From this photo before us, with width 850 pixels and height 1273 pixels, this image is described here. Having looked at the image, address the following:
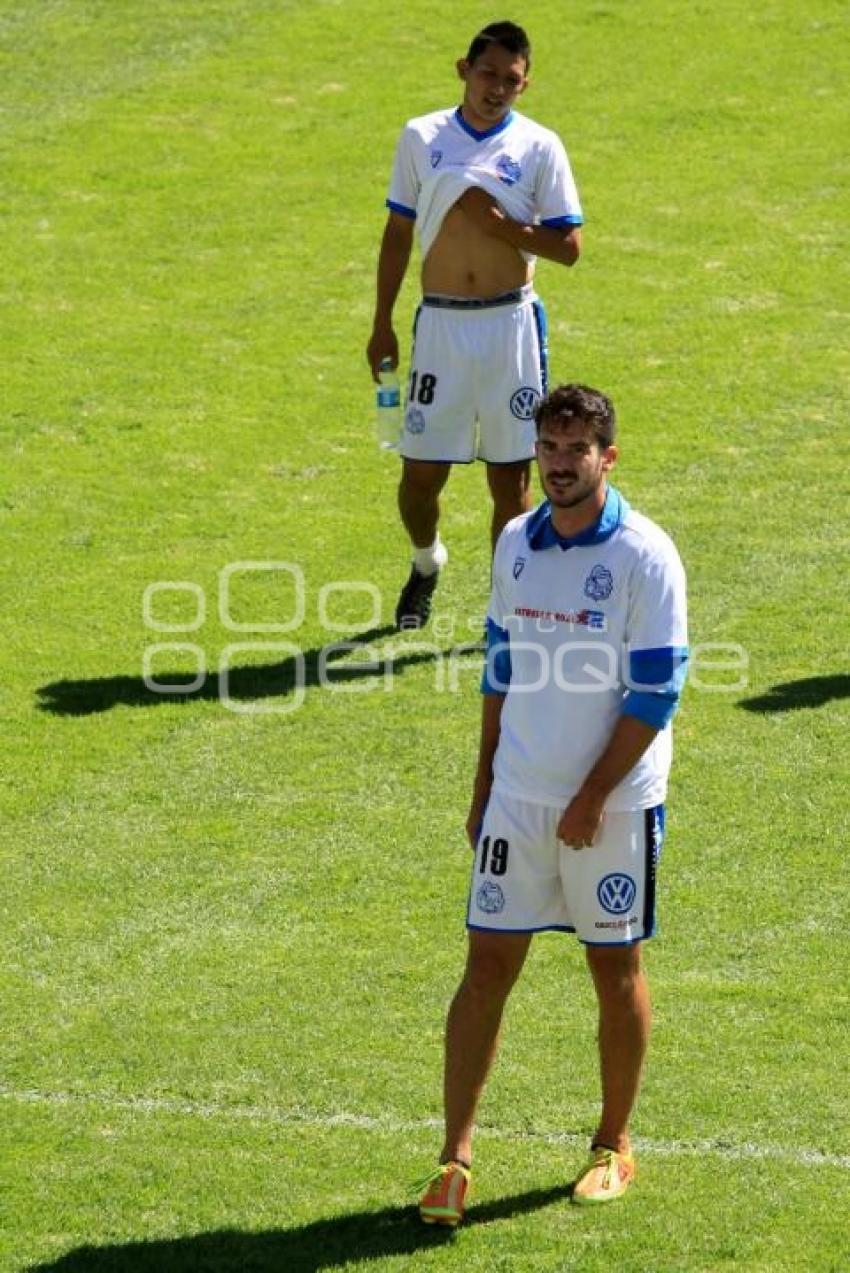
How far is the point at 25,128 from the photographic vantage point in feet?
58.9

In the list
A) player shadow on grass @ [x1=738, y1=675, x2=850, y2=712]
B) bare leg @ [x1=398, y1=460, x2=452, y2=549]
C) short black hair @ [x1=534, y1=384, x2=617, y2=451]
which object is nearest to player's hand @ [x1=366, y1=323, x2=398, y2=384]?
bare leg @ [x1=398, y1=460, x2=452, y2=549]

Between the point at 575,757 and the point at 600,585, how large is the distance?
463 mm

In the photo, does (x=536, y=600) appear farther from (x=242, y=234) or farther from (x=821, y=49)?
(x=821, y=49)

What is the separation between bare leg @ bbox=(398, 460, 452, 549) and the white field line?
4274mm

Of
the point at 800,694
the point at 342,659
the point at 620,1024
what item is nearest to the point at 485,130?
the point at 342,659

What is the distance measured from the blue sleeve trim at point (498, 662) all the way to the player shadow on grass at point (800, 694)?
3.87 m

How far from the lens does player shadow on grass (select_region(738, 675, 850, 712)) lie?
10445 mm

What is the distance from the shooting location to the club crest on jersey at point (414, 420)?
1093cm

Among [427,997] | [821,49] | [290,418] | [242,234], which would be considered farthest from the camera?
[821,49]

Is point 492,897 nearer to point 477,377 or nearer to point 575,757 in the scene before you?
point 575,757

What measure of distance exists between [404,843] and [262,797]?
75 centimetres

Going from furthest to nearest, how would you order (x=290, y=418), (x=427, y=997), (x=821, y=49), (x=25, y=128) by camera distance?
(x=821, y=49) → (x=25, y=128) → (x=290, y=418) → (x=427, y=997)

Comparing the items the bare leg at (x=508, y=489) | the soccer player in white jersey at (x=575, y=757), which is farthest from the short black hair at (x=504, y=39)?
the soccer player in white jersey at (x=575, y=757)

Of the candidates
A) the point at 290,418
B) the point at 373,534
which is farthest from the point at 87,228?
the point at 373,534
